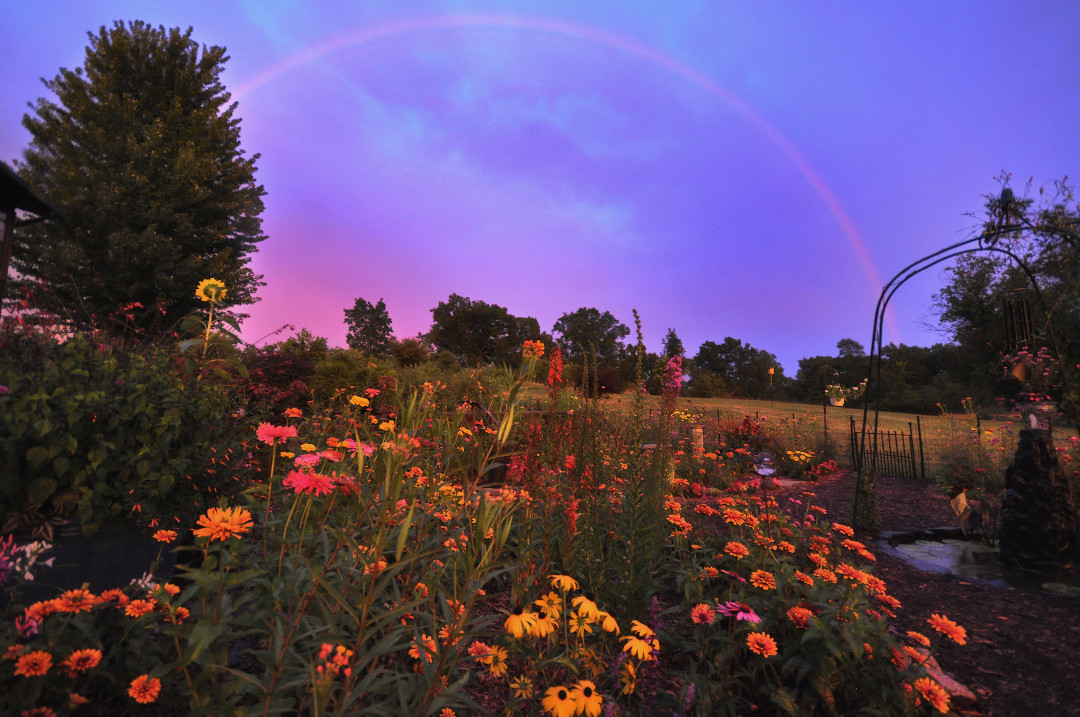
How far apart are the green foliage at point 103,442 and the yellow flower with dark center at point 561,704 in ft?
6.78

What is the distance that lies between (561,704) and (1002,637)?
3601 millimetres

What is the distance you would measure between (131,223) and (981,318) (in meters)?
35.0

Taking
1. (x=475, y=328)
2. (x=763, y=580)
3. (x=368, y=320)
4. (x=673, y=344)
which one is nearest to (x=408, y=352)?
(x=673, y=344)

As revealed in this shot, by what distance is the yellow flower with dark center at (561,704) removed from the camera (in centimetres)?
129

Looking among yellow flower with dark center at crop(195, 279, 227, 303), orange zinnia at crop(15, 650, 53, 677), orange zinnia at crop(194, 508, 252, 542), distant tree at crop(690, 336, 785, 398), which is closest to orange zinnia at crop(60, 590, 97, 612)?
orange zinnia at crop(15, 650, 53, 677)

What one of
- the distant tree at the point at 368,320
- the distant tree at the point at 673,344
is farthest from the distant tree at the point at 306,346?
the distant tree at the point at 368,320

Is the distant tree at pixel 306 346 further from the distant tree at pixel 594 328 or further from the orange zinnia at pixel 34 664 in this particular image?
the distant tree at pixel 594 328

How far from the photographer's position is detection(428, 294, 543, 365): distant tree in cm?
3972

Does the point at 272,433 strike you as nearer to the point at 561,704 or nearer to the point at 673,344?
the point at 561,704

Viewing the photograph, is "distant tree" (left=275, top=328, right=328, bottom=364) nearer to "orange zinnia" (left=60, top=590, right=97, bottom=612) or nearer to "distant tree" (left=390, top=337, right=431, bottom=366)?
"distant tree" (left=390, top=337, right=431, bottom=366)

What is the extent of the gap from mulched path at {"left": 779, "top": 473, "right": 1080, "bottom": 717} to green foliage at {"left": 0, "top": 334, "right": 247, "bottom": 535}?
12.8 feet

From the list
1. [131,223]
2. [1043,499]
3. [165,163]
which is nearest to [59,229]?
[131,223]

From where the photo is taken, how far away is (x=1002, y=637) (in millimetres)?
3186

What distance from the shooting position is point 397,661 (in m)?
1.95
